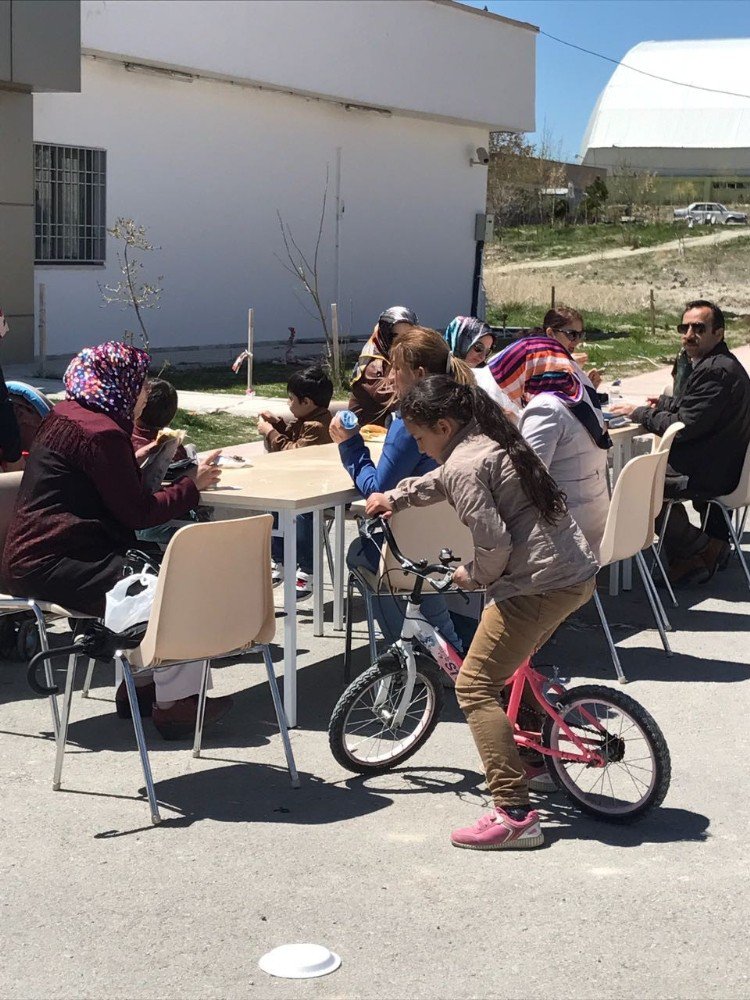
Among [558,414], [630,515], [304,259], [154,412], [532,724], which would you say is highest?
[304,259]

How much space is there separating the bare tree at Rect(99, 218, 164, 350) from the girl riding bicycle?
14.6 metres

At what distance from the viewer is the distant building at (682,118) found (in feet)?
295

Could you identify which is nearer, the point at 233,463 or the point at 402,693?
the point at 402,693

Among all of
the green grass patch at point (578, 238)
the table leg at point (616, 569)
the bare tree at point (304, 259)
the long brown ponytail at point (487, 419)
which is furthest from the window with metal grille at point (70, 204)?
the green grass patch at point (578, 238)

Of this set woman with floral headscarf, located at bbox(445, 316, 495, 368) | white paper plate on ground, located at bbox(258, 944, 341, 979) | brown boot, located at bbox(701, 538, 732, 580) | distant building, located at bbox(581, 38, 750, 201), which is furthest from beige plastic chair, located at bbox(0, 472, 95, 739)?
distant building, located at bbox(581, 38, 750, 201)

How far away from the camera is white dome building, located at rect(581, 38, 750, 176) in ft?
296

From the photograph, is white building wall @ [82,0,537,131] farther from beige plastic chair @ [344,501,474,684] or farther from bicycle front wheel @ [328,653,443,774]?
bicycle front wheel @ [328,653,443,774]

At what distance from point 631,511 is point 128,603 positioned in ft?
8.52

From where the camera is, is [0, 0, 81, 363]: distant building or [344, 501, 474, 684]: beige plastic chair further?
[0, 0, 81, 363]: distant building

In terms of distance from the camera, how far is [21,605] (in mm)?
5453

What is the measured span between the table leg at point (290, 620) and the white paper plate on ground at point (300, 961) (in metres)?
2.02

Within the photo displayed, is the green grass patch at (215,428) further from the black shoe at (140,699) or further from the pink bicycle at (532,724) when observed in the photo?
the pink bicycle at (532,724)

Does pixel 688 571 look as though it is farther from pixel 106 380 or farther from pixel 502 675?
pixel 106 380

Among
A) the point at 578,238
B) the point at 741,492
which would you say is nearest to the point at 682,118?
the point at 578,238
